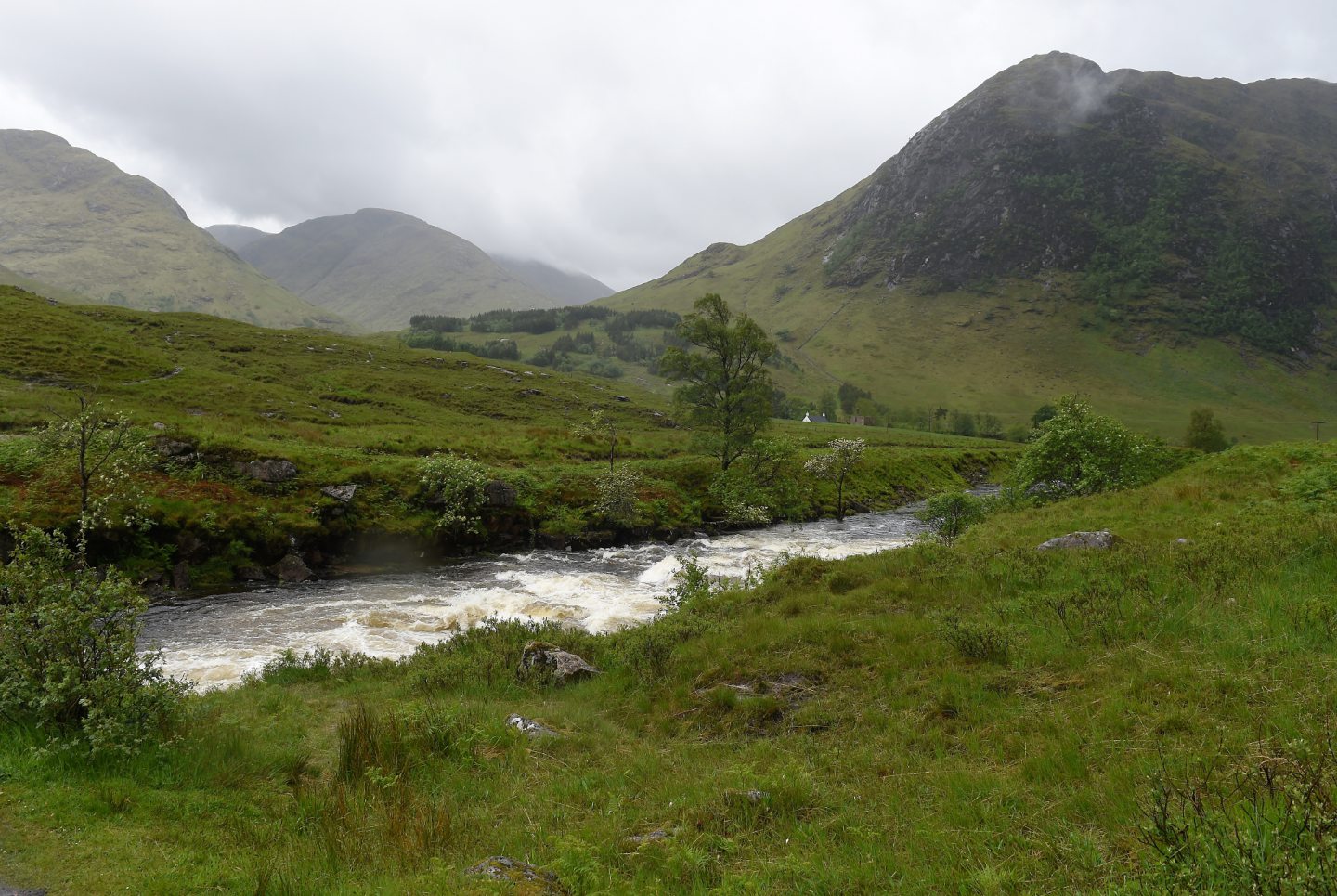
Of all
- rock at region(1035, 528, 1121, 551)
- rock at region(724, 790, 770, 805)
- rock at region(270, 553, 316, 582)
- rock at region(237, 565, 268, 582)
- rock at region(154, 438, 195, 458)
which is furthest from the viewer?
rock at region(154, 438, 195, 458)

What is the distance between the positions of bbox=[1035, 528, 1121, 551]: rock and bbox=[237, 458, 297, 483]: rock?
36308mm

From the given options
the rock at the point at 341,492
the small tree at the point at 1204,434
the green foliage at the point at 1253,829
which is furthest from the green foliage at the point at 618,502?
the small tree at the point at 1204,434

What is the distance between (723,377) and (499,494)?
2188 cm

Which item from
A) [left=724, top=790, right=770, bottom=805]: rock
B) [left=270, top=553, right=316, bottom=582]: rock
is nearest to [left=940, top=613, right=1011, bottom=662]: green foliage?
[left=724, top=790, right=770, bottom=805]: rock

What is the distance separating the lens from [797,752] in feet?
27.8

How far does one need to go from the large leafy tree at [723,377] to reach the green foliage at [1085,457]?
22.8 meters

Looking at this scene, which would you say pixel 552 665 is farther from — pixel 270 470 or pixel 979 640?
pixel 270 470

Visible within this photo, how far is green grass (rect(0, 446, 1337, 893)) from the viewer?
18.6 feet

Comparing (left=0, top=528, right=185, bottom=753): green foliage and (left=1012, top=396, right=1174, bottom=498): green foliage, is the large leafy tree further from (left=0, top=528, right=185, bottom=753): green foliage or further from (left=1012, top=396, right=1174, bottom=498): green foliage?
(left=0, top=528, right=185, bottom=753): green foliage

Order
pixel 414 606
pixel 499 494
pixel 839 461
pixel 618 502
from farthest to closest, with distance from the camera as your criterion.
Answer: pixel 839 461 → pixel 618 502 → pixel 499 494 → pixel 414 606

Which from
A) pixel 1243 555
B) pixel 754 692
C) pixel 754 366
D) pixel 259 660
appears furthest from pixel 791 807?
pixel 754 366

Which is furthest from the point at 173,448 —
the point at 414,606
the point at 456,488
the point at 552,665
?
the point at 552,665

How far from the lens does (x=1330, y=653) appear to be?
6.98 meters

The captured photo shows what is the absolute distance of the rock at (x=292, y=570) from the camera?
2831 cm
